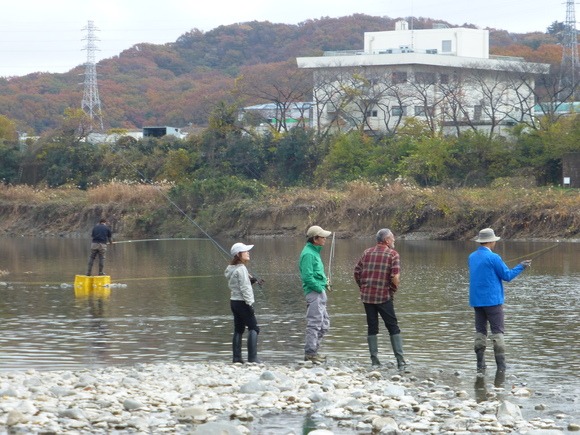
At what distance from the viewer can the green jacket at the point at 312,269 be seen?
13766 millimetres

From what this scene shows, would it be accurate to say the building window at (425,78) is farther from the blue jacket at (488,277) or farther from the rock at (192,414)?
the rock at (192,414)

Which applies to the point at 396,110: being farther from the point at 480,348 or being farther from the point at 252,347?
the point at 480,348

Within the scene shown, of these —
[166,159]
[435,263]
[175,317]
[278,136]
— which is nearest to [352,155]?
[278,136]

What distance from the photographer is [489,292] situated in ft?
42.7

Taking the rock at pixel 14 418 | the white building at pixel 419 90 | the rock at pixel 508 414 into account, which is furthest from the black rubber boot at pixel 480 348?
the white building at pixel 419 90

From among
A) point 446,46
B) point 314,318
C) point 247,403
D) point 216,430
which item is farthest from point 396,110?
point 216,430

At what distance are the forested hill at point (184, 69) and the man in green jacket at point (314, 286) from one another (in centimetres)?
8284

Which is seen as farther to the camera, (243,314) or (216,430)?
(243,314)

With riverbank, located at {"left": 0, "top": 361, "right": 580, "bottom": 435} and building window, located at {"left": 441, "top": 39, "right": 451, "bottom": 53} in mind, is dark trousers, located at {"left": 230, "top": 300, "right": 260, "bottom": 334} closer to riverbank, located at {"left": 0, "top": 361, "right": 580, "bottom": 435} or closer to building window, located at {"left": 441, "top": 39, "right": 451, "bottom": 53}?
riverbank, located at {"left": 0, "top": 361, "right": 580, "bottom": 435}

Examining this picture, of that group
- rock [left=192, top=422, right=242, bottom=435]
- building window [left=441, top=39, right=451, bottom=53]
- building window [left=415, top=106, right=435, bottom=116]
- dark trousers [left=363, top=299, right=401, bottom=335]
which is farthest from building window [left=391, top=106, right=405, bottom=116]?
rock [left=192, top=422, right=242, bottom=435]

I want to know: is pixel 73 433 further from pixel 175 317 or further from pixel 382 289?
pixel 175 317

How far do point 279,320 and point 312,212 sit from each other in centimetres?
3460

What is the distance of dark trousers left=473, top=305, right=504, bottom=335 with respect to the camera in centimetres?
1308

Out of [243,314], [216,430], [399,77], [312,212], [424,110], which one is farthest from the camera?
[399,77]
